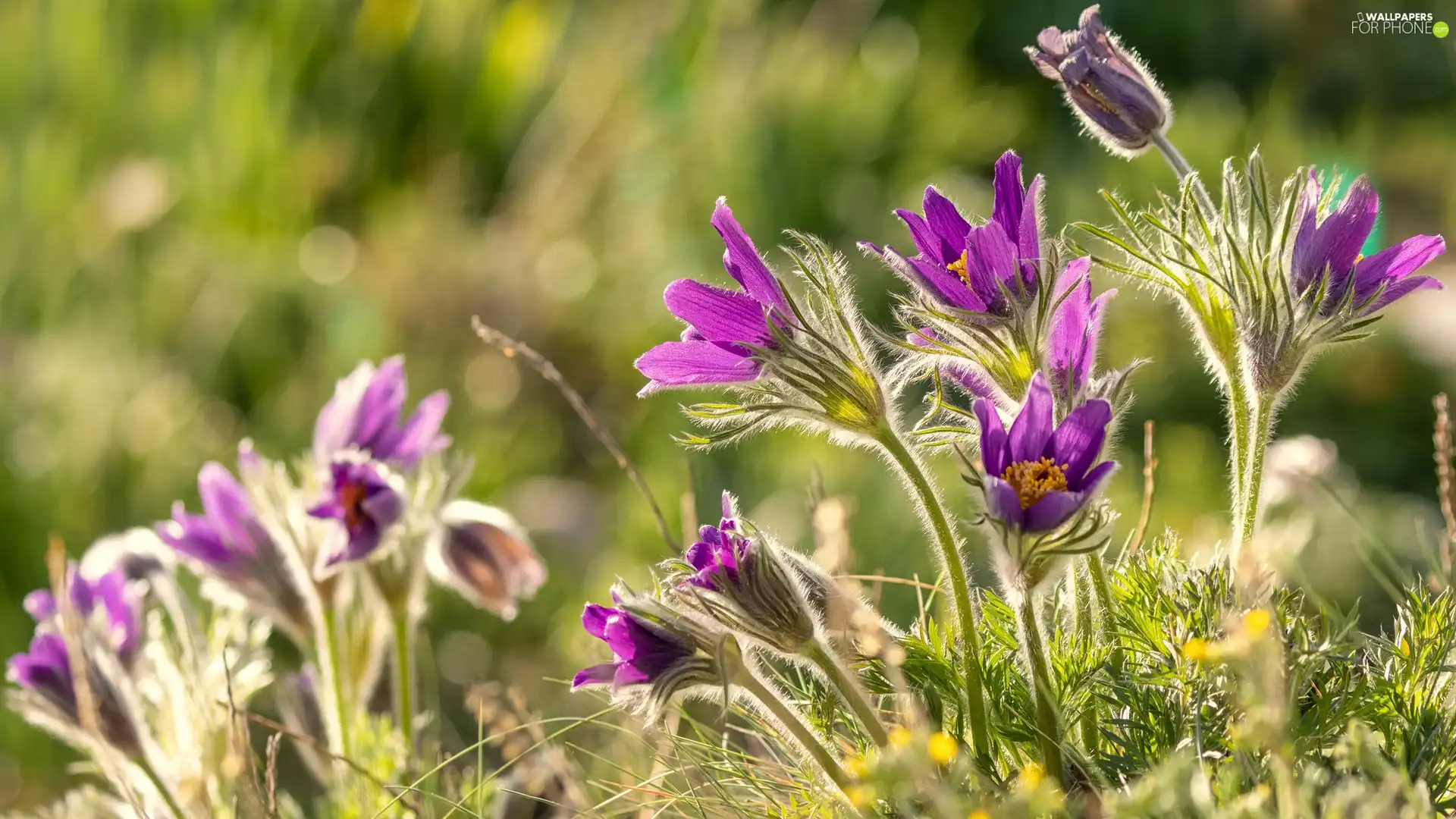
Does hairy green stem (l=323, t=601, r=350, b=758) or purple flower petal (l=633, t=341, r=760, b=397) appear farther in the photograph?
hairy green stem (l=323, t=601, r=350, b=758)

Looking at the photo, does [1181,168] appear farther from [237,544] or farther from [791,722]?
[237,544]

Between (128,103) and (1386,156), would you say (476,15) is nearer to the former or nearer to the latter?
(128,103)

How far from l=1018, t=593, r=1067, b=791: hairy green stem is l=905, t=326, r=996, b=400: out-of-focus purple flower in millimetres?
122

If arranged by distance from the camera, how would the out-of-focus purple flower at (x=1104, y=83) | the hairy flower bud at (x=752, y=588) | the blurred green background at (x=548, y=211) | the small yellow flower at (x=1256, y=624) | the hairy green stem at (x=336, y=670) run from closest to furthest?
1. the small yellow flower at (x=1256, y=624)
2. the hairy flower bud at (x=752, y=588)
3. the out-of-focus purple flower at (x=1104, y=83)
4. the hairy green stem at (x=336, y=670)
5. the blurred green background at (x=548, y=211)

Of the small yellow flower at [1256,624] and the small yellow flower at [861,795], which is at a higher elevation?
the small yellow flower at [1256,624]

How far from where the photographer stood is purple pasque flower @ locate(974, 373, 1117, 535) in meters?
0.56

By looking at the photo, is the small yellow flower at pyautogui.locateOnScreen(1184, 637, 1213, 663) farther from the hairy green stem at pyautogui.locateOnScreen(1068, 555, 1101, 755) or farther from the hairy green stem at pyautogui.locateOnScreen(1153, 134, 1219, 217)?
the hairy green stem at pyautogui.locateOnScreen(1153, 134, 1219, 217)

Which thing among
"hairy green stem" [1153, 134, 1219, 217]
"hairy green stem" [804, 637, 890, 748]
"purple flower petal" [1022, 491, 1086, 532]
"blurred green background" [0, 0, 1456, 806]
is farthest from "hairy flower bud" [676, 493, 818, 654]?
"blurred green background" [0, 0, 1456, 806]

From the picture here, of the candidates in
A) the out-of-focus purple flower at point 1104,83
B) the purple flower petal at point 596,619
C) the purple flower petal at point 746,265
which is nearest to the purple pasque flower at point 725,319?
the purple flower petal at point 746,265

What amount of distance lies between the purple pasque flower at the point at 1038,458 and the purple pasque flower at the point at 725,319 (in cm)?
12

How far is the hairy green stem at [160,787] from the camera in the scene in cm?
81

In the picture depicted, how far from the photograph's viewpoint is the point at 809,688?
0.69 metres

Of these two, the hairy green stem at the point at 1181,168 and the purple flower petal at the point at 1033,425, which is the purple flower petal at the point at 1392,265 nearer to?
the hairy green stem at the point at 1181,168

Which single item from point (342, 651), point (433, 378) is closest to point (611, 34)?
point (433, 378)
